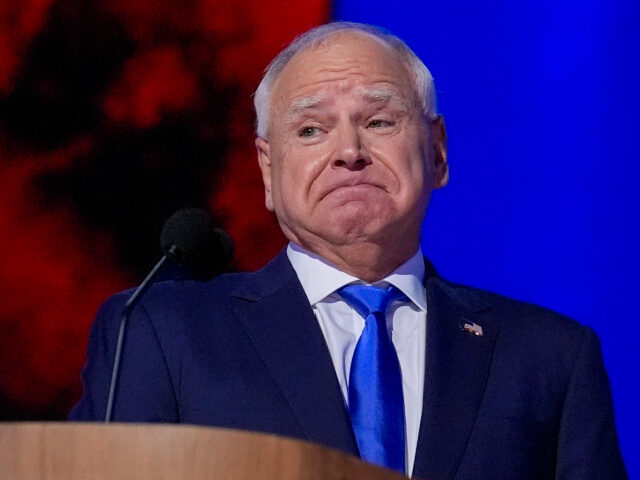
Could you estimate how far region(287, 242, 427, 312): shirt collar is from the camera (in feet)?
6.85

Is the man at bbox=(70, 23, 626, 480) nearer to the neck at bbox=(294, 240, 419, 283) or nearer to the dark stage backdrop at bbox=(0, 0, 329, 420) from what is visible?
the neck at bbox=(294, 240, 419, 283)

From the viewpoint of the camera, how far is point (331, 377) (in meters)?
1.92

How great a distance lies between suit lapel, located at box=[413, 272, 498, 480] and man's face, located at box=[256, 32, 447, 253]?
0.14 metres

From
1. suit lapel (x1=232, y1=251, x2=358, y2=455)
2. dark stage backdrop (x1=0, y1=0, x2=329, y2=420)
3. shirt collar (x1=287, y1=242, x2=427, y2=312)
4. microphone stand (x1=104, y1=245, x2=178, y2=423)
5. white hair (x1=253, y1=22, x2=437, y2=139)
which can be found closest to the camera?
microphone stand (x1=104, y1=245, x2=178, y2=423)

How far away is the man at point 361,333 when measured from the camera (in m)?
1.90

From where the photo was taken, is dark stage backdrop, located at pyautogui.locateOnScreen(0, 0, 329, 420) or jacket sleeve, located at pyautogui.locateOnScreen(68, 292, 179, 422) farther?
dark stage backdrop, located at pyautogui.locateOnScreen(0, 0, 329, 420)

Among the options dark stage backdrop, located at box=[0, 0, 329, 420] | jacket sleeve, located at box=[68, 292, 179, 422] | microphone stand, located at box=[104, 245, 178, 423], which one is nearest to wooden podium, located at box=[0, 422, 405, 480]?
microphone stand, located at box=[104, 245, 178, 423]

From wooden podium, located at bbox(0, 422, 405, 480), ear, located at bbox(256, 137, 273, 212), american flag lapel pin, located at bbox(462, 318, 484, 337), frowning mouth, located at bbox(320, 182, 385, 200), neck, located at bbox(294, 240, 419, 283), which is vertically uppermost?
ear, located at bbox(256, 137, 273, 212)

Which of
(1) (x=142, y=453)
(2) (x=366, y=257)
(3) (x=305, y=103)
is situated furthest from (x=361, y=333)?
(1) (x=142, y=453)

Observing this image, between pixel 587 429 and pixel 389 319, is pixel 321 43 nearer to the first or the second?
pixel 389 319

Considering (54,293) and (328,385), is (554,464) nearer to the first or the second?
(328,385)

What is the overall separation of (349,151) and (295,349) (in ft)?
1.16

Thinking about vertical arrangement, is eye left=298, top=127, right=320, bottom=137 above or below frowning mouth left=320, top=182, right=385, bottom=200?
above

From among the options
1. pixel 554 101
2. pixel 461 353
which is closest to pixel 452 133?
pixel 554 101
